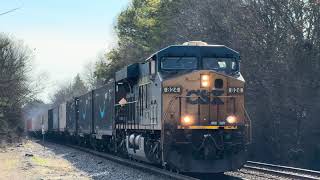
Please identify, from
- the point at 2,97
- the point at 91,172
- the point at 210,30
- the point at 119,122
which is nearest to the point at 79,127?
the point at 2,97

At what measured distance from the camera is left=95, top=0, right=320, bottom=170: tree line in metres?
25.9

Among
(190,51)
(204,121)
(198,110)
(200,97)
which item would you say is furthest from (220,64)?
(204,121)

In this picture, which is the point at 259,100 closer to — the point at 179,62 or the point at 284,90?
the point at 284,90

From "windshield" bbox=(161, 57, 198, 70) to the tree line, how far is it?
36.3 feet

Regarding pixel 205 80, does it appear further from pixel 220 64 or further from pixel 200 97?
pixel 220 64

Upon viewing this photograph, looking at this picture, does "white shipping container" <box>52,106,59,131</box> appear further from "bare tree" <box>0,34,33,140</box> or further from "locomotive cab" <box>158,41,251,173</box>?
"locomotive cab" <box>158,41,251,173</box>

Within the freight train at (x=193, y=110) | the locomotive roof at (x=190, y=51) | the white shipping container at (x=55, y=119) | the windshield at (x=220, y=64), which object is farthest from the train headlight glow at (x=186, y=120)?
the white shipping container at (x=55, y=119)

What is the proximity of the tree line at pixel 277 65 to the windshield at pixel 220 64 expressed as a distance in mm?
10269

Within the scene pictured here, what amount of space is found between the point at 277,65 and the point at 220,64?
1195 centimetres

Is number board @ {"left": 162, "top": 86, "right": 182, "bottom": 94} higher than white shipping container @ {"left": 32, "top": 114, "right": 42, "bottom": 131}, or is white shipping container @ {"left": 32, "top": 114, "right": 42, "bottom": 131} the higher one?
number board @ {"left": 162, "top": 86, "right": 182, "bottom": 94}

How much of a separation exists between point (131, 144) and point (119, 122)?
114 inches

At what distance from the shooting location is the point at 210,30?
3105cm

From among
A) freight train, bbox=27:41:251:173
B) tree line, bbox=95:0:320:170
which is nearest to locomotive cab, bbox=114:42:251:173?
freight train, bbox=27:41:251:173

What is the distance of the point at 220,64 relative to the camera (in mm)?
15930
